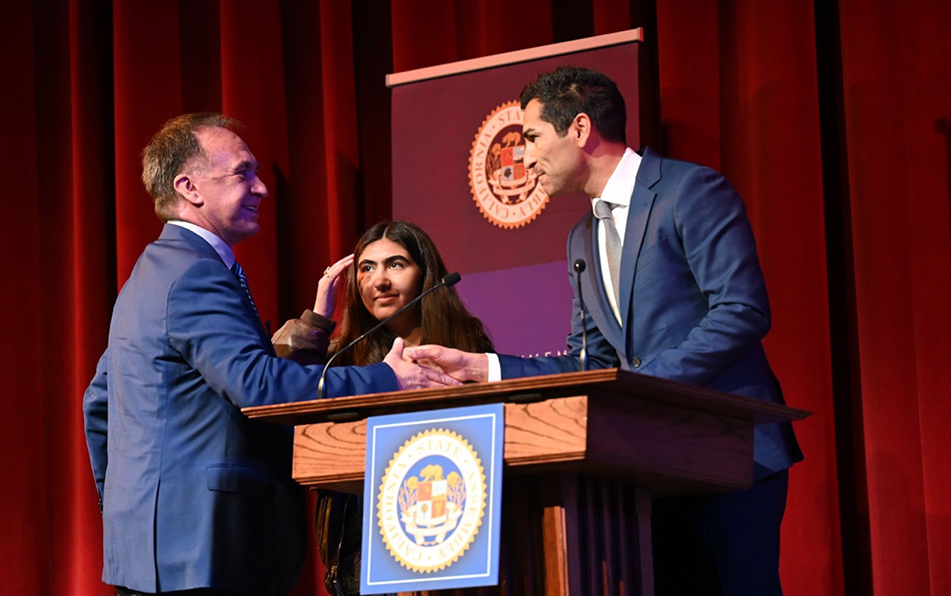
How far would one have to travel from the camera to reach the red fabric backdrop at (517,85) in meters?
3.38

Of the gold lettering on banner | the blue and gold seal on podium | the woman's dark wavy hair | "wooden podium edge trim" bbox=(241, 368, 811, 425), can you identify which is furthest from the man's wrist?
the blue and gold seal on podium

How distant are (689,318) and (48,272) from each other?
3.03 meters

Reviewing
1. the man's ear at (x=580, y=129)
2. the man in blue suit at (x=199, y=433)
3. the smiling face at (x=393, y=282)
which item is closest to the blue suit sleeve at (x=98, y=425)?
the man in blue suit at (x=199, y=433)

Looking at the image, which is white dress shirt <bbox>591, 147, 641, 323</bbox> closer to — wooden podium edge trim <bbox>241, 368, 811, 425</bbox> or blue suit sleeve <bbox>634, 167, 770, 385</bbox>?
blue suit sleeve <bbox>634, 167, 770, 385</bbox>

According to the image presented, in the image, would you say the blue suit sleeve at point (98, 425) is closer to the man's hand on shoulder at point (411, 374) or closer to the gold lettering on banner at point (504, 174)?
the man's hand on shoulder at point (411, 374)

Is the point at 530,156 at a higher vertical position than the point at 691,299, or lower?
higher

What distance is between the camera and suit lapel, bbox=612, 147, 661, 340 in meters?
2.60

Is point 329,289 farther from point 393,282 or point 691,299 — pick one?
point 691,299

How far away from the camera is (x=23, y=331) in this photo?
464 cm

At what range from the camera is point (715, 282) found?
8.16ft

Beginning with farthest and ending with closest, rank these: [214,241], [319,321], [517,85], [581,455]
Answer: [517,85] < [319,321] < [214,241] < [581,455]

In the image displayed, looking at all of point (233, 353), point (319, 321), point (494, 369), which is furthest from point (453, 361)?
point (319, 321)

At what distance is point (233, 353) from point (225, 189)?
63 centimetres

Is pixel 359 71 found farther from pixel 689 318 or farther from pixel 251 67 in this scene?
pixel 689 318
